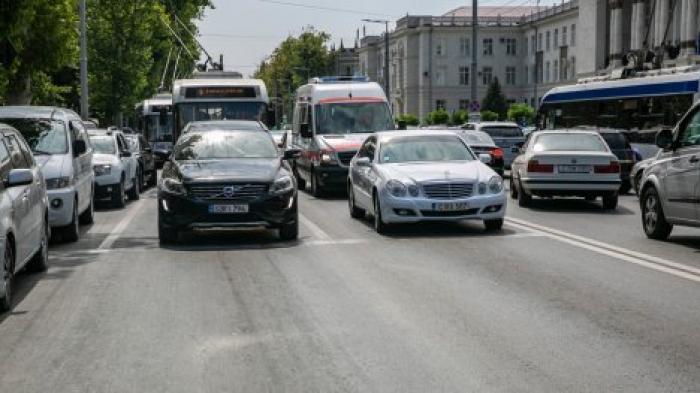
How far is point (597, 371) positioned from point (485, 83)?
4608 inches

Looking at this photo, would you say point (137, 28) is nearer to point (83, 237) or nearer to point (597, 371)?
point (83, 237)

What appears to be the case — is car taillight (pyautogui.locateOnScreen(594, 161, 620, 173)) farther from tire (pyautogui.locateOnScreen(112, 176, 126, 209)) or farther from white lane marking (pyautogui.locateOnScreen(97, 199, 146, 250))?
tire (pyautogui.locateOnScreen(112, 176, 126, 209))

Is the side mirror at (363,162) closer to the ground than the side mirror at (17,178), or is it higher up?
closer to the ground

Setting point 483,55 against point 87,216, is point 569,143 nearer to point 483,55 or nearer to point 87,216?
point 87,216

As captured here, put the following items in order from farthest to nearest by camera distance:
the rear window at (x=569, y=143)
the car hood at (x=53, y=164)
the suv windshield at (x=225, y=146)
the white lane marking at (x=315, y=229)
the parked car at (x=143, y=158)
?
the parked car at (x=143, y=158), the rear window at (x=569, y=143), the suv windshield at (x=225, y=146), the white lane marking at (x=315, y=229), the car hood at (x=53, y=164)

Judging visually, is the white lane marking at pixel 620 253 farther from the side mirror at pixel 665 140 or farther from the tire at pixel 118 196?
the tire at pixel 118 196

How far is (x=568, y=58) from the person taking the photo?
330ft

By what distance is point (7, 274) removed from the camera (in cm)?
904

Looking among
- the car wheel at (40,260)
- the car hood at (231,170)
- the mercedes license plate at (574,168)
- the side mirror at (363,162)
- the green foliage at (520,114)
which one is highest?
the car hood at (231,170)

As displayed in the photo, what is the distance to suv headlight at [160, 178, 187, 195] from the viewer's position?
45.3ft

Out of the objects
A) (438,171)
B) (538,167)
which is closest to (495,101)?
(538,167)

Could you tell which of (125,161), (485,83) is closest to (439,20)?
(485,83)

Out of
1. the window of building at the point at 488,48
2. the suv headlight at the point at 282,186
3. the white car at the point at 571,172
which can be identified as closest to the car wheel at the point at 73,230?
the suv headlight at the point at 282,186

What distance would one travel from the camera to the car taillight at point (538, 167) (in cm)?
1970
